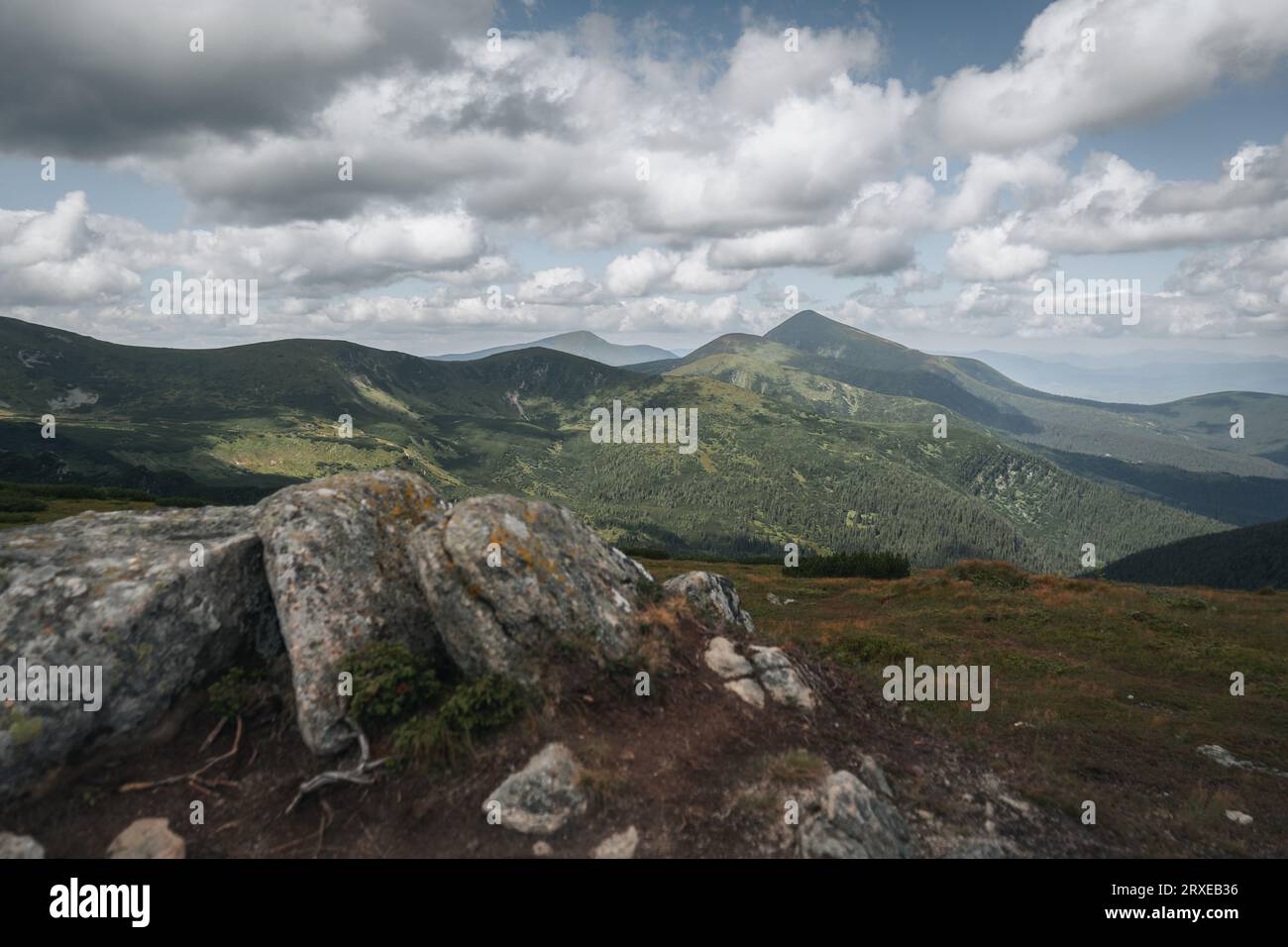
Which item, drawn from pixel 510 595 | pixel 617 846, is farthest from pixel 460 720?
pixel 617 846

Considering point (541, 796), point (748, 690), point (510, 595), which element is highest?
point (510, 595)

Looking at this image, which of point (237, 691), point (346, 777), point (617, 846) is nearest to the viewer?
point (617, 846)

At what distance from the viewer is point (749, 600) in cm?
4419

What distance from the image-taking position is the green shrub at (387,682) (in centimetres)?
1292

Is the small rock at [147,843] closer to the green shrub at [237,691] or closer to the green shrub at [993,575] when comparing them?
the green shrub at [237,691]

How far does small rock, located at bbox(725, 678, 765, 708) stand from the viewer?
15.1m

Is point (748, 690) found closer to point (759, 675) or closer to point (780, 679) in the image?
point (759, 675)

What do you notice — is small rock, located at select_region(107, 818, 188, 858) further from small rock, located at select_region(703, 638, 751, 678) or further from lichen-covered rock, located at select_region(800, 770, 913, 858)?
small rock, located at select_region(703, 638, 751, 678)

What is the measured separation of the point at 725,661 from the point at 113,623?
15.6 metres

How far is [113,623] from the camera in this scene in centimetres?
1288

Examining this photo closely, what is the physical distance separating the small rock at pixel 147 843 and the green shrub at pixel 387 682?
360 centimetres
